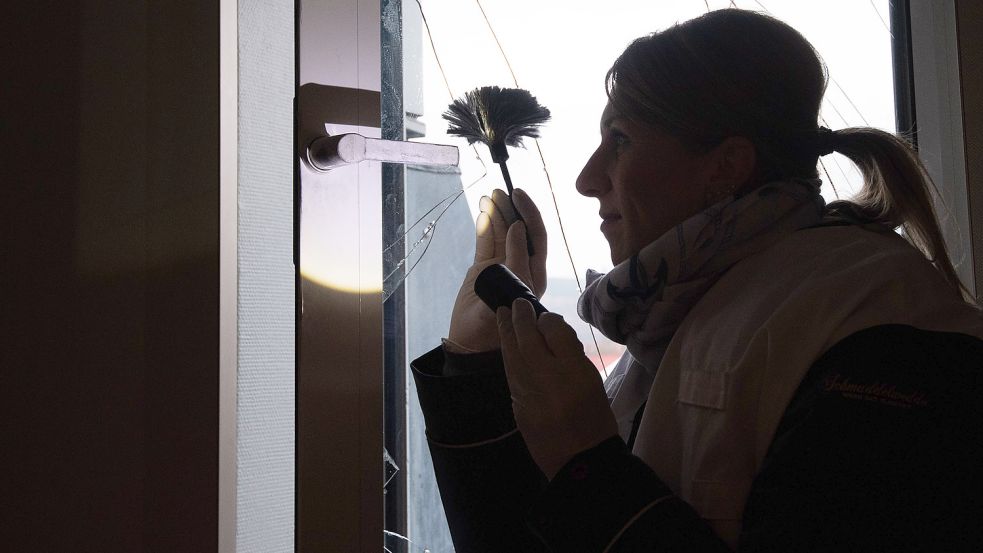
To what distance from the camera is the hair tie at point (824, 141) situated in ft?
2.65

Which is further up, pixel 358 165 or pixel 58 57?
pixel 58 57

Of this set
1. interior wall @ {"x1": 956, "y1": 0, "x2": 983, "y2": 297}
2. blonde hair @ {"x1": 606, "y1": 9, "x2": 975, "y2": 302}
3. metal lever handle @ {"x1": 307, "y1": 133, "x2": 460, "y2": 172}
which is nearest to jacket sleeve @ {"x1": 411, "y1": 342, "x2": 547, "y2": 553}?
metal lever handle @ {"x1": 307, "y1": 133, "x2": 460, "y2": 172}

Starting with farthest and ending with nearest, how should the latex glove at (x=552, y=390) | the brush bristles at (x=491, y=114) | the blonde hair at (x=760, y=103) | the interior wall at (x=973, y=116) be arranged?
the interior wall at (x=973, y=116), the brush bristles at (x=491, y=114), the blonde hair at (x=760, y=103), the latex glove at (x=552, y=390)

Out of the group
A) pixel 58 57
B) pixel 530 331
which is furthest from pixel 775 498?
pixel 58 57

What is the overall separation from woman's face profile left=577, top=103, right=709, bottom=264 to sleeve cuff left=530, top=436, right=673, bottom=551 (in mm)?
267

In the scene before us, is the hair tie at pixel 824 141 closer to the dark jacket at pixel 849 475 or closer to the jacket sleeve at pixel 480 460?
the dark jacket at pixel 849 475

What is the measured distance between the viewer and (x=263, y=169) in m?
0.81

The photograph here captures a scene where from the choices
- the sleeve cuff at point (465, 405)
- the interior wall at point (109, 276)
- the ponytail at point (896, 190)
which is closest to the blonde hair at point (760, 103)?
the ponytail at point (896, 190)

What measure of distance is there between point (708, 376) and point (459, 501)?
33 centimetres

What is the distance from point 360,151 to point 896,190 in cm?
55

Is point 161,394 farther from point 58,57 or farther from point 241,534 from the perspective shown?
point 58,57

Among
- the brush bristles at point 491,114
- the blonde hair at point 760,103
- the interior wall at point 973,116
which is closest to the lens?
the blonde hair at point 760,103

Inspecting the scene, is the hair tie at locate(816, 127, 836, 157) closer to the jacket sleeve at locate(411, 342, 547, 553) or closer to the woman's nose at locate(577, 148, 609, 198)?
the woman's nose at locate(577, 148, 609, 198)

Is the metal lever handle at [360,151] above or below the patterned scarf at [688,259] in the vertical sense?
above
